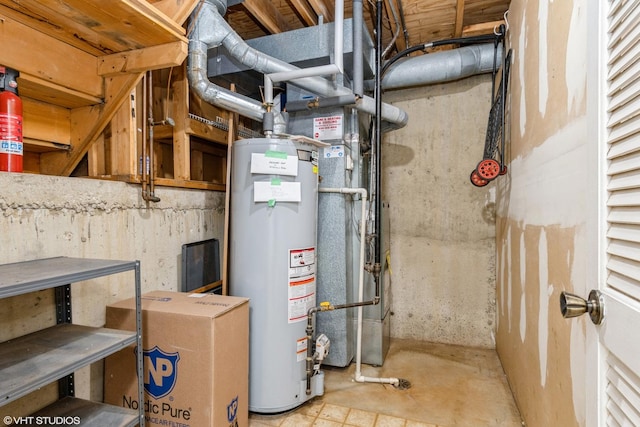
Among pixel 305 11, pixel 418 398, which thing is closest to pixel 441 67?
pixel 305 11

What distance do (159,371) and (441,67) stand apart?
280cm

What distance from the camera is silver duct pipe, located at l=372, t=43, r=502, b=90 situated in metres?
2.56

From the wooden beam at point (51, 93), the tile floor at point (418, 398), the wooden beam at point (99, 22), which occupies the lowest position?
the tile floor at point (418, 398)

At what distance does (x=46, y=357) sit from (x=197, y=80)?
1.50 m

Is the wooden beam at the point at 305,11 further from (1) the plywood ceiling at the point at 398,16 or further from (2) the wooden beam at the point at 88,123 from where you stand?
(2) the wooden beam at the point at 88,123

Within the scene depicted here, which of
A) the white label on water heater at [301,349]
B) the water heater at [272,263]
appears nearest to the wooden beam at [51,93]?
the water heater at [272,263]

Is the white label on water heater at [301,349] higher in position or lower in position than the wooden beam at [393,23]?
lower

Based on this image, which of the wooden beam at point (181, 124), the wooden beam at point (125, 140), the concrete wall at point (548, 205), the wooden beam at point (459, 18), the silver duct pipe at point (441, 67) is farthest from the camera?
the silver duct pipe at point (441, 67)

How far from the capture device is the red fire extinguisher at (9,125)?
1.22 m

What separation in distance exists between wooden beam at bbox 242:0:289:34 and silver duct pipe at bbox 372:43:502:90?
2.67 feet

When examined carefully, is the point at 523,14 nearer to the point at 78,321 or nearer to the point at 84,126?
the point at 84,126

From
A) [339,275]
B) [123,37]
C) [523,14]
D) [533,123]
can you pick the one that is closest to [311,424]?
[339,275]

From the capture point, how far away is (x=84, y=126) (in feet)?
5.74

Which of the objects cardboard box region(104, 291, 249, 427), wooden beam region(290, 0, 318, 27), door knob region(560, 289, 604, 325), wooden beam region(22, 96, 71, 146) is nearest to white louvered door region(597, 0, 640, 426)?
door knob region(560, 289, 604, 325)
